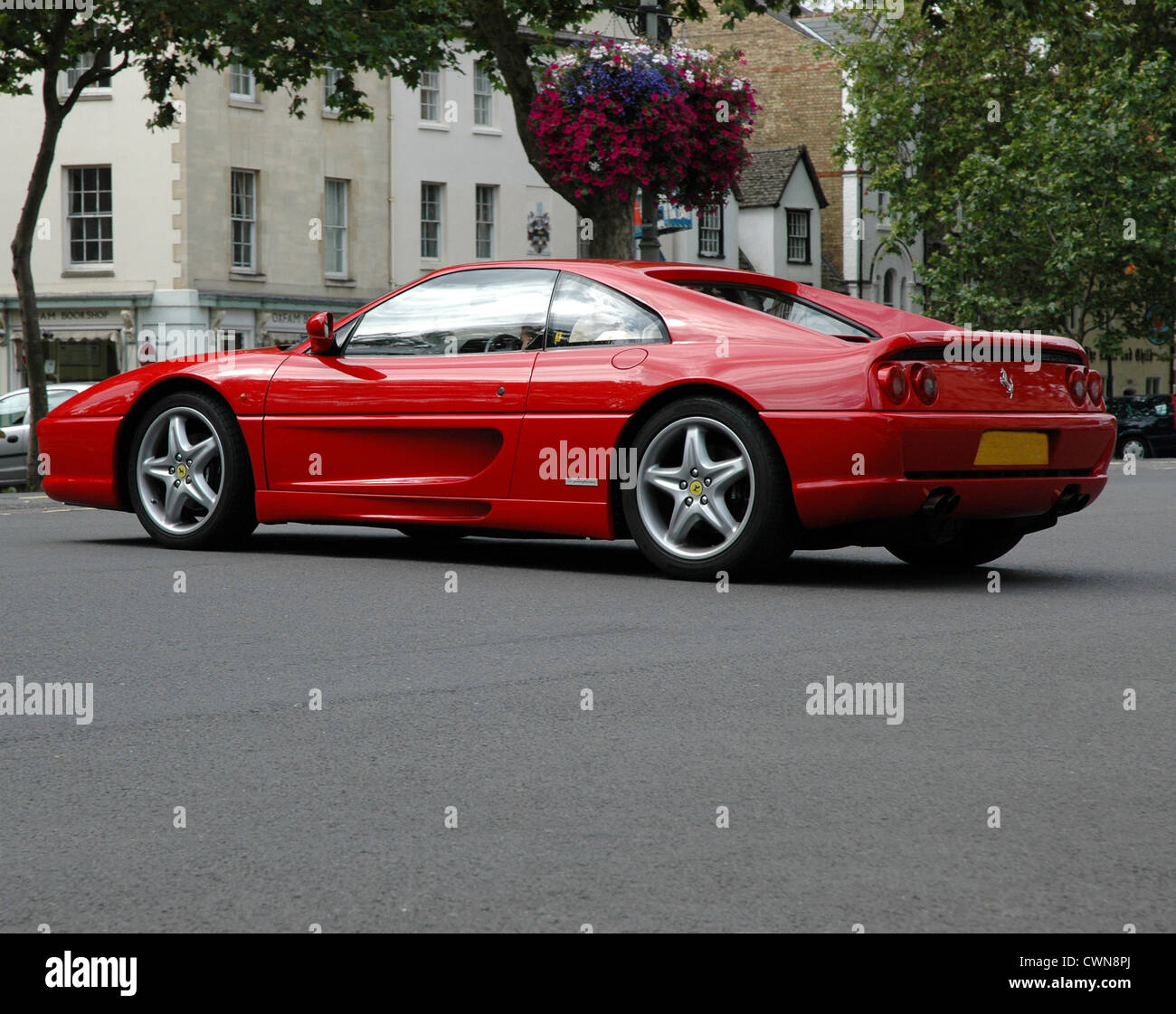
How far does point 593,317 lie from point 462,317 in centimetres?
73

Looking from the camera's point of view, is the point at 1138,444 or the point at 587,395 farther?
the point at 1138,444

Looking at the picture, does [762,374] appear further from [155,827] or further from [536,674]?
[155,827]

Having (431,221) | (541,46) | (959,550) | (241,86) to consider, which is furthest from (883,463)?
(431,221)

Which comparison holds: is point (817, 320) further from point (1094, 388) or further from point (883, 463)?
point (1094, 388)

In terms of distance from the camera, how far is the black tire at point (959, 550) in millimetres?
9289

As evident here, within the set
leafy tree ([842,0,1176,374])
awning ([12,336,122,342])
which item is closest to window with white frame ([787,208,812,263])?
leafy tree ([842,0,1176,374])

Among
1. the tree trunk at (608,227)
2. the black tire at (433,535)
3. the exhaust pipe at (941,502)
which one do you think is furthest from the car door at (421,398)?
the tree trunk at (608,227)

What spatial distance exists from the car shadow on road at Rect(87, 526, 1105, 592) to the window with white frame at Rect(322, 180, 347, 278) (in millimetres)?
32885

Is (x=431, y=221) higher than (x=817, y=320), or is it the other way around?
(x=431, y=221)

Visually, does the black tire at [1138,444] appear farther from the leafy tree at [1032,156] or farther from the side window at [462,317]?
the side window at [462,317]

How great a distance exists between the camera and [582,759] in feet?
15.5

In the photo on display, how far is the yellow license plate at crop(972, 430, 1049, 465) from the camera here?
8.23 meters

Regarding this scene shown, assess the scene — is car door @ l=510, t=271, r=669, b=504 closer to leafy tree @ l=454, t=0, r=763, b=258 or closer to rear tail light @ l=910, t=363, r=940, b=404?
rear tail light @ l=910, t=363, r=940, b=404
